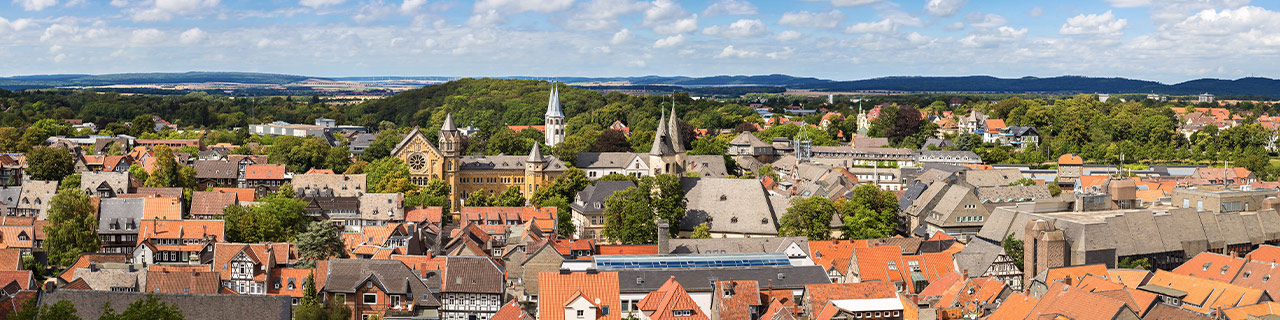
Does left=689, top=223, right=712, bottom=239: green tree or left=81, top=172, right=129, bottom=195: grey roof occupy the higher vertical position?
left=81, top=172, right=129, bottom=195: grey roof

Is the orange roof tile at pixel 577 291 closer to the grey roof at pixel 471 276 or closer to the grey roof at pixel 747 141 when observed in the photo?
the grey roof at pixel 471 276

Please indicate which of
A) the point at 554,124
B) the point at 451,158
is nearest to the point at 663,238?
the point at 451,158

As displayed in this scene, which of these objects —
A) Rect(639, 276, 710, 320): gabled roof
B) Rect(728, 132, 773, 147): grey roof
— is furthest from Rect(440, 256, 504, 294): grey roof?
Rect(728, 132, 773, 147): grey roof

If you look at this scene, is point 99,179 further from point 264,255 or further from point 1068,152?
point 1068,152

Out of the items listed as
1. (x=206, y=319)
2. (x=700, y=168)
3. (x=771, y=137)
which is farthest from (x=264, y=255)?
(x=771, y=137)

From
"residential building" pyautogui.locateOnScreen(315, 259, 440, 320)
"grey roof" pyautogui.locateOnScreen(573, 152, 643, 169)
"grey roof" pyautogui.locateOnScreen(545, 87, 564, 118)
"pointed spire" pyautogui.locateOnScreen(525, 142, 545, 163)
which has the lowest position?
"residential building" pyautogui.locateOnScreen(315, 259, 440, 320)

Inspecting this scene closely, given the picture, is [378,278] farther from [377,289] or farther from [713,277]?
[713,277]

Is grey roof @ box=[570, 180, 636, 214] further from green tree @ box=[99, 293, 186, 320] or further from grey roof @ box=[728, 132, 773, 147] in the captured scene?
green tree @ box=[99, 293, 186, 320]

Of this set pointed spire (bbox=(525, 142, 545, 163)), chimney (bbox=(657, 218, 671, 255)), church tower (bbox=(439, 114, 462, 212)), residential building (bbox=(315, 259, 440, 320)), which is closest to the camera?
residential building (bbox=(315, 259, 440, 320))
